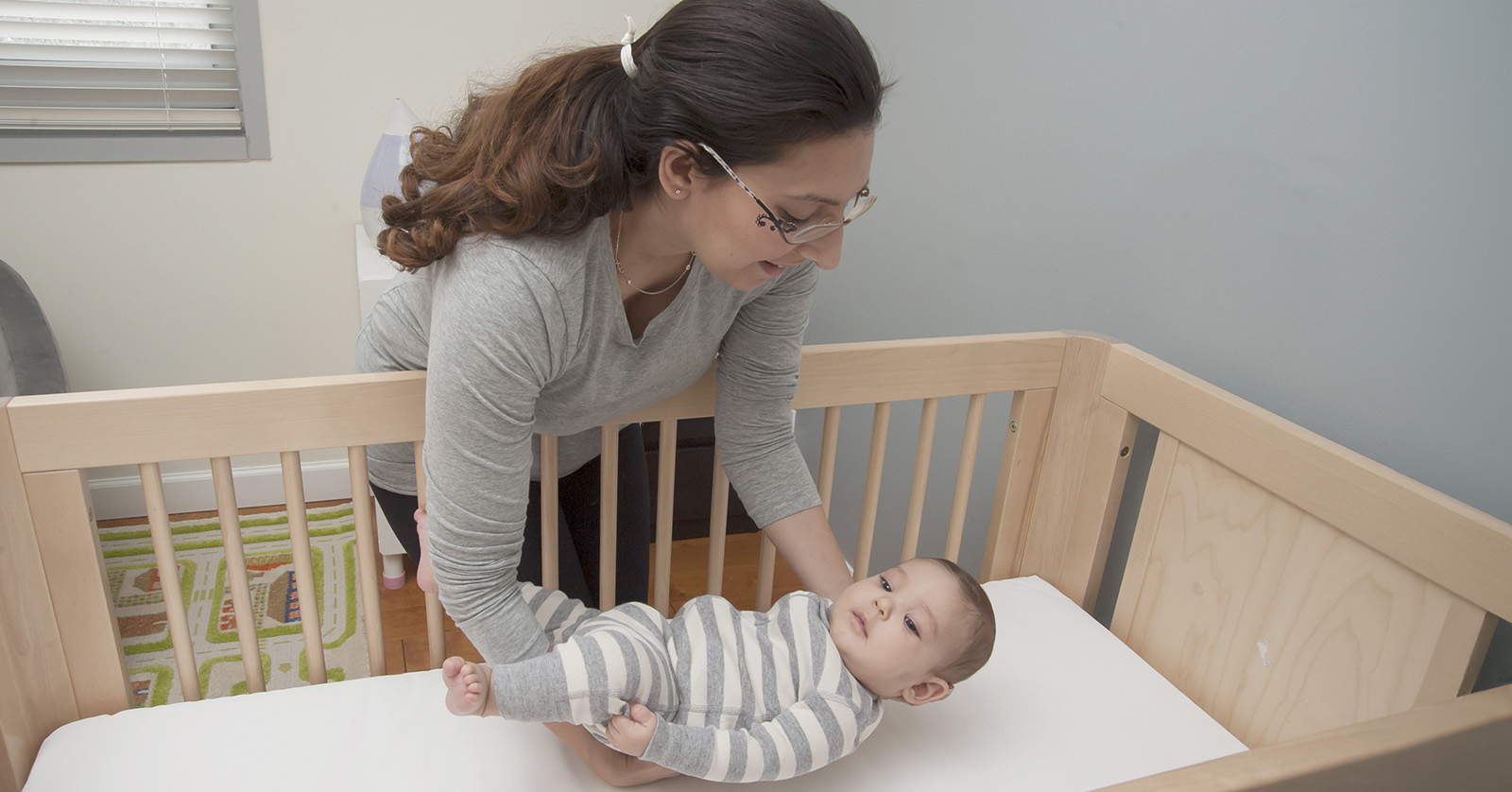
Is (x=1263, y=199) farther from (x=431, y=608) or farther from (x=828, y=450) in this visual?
(x=431, y=608)

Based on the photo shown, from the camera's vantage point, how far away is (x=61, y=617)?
925mm

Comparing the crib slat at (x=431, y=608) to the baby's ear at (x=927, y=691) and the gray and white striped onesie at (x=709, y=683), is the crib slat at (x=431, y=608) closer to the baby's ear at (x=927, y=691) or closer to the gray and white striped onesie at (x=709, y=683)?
the gray and white striped onesie at (x=709, y=683)

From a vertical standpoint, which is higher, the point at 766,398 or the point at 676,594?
the point at 766,398

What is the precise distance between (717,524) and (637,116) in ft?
1.96

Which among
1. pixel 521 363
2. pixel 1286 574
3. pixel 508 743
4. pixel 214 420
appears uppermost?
pixel 521 363

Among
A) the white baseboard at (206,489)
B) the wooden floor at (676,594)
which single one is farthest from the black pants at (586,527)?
the white baseboard at (206,489)

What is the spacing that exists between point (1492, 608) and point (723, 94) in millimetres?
801

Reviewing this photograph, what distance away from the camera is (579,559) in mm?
1216

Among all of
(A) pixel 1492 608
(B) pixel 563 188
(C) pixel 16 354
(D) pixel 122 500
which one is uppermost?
(B) pixel 563 188

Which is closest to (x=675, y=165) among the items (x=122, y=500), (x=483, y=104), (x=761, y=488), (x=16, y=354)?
(x=483, y=104)

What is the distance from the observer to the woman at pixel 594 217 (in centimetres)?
71

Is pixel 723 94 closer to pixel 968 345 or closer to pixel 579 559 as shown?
pixel 968 345

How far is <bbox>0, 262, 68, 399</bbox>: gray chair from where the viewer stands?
1661 millimetres

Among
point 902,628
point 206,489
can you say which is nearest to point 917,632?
point 902,628
